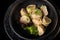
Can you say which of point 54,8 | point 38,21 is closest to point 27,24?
point 38,21

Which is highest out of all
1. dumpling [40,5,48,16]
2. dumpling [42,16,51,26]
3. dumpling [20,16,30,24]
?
dumpling [40,5,48,16]

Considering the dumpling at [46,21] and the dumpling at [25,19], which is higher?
the dumpling at [25,19]

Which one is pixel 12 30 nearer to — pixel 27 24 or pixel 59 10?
pixel 27 24

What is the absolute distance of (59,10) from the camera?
0.99 meters

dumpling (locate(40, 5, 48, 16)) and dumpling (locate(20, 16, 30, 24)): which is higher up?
dumpling (locate(40, 5, 48, 16))

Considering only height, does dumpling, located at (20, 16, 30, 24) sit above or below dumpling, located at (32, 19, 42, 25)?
above

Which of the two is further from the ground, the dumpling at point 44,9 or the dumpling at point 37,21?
the dumpling at point 44,9

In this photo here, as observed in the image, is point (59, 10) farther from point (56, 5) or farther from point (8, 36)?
point (8, 36)

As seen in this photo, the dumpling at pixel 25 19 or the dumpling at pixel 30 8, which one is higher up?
the dumpling at pixel 30 8

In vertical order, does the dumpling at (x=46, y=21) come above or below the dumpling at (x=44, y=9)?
below

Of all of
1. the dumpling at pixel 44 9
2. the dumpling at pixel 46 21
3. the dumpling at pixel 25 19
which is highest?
the dumpling at pixel 44 9

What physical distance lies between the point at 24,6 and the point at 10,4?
68 millimetres

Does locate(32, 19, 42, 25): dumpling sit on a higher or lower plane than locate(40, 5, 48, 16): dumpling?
lower

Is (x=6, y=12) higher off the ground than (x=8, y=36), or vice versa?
(x=6, y=12)
